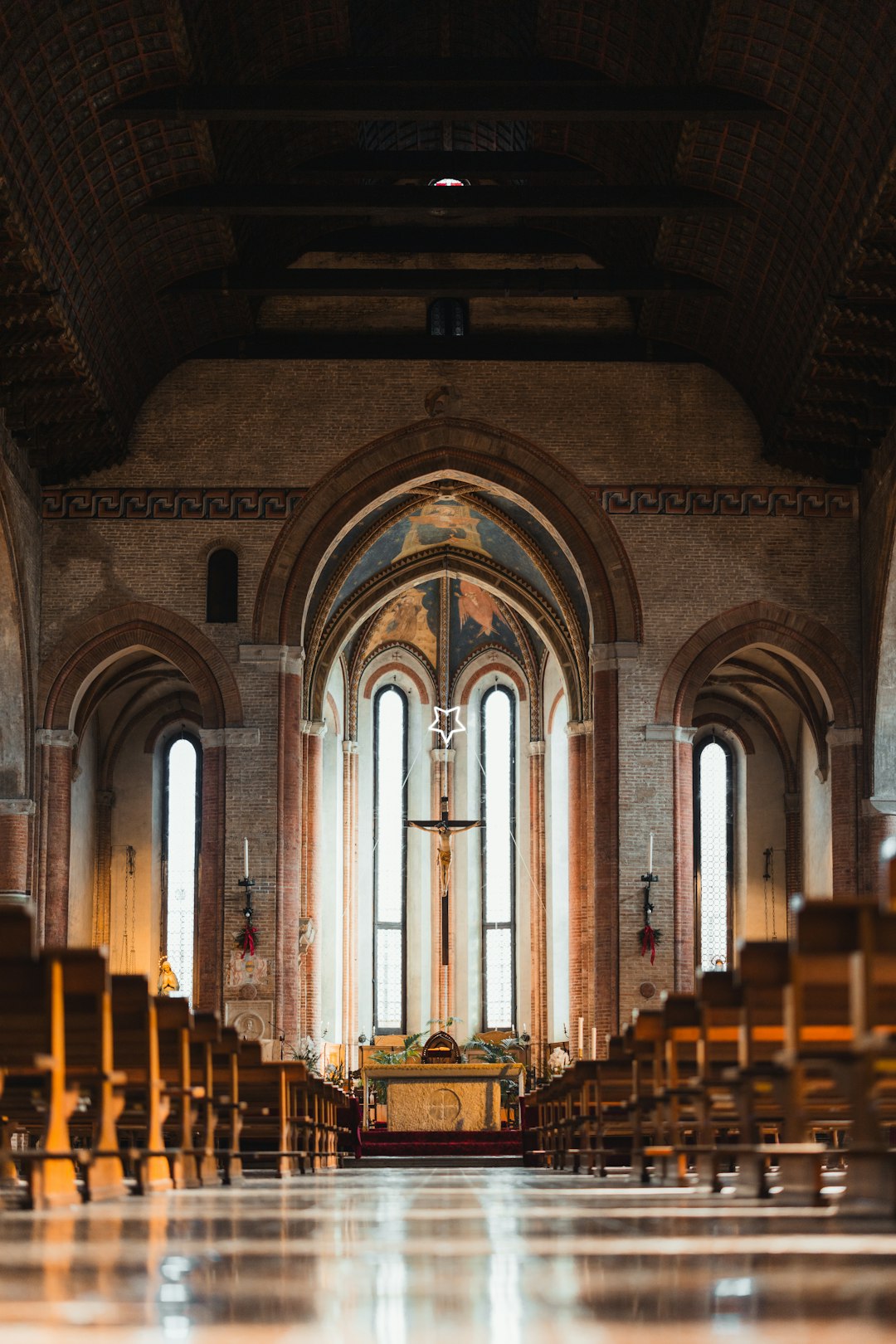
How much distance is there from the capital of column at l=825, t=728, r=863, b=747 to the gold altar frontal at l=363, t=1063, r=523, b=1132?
7.41 metres

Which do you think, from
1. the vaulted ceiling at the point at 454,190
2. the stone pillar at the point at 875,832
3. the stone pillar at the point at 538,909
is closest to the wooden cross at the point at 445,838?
the stone pillar at the point at 538,909

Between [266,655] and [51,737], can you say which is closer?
[51,737]

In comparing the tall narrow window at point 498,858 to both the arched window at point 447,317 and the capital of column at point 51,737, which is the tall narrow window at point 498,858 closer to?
the arched window at point 447,317

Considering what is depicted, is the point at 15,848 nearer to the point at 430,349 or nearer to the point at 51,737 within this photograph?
the point at 51,737

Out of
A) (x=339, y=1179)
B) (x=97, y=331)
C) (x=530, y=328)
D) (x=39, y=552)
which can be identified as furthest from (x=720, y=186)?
(x=339, y=1179)

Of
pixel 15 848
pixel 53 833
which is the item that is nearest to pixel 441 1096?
pixel 53 833

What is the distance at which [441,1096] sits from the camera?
93.5 ft

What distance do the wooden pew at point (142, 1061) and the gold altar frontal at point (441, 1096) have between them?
1752 cm

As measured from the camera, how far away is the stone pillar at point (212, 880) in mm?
25703

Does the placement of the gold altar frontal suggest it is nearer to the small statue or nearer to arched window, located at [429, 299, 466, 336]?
the small statue

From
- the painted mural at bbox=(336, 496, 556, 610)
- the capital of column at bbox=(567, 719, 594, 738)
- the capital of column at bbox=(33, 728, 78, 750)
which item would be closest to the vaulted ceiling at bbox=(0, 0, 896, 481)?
the capital of column at bbox=(33, 728, 78, 750)

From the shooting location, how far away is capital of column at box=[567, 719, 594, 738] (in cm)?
3159

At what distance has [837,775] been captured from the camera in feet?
86.2

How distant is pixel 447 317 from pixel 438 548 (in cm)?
Answer: 715
